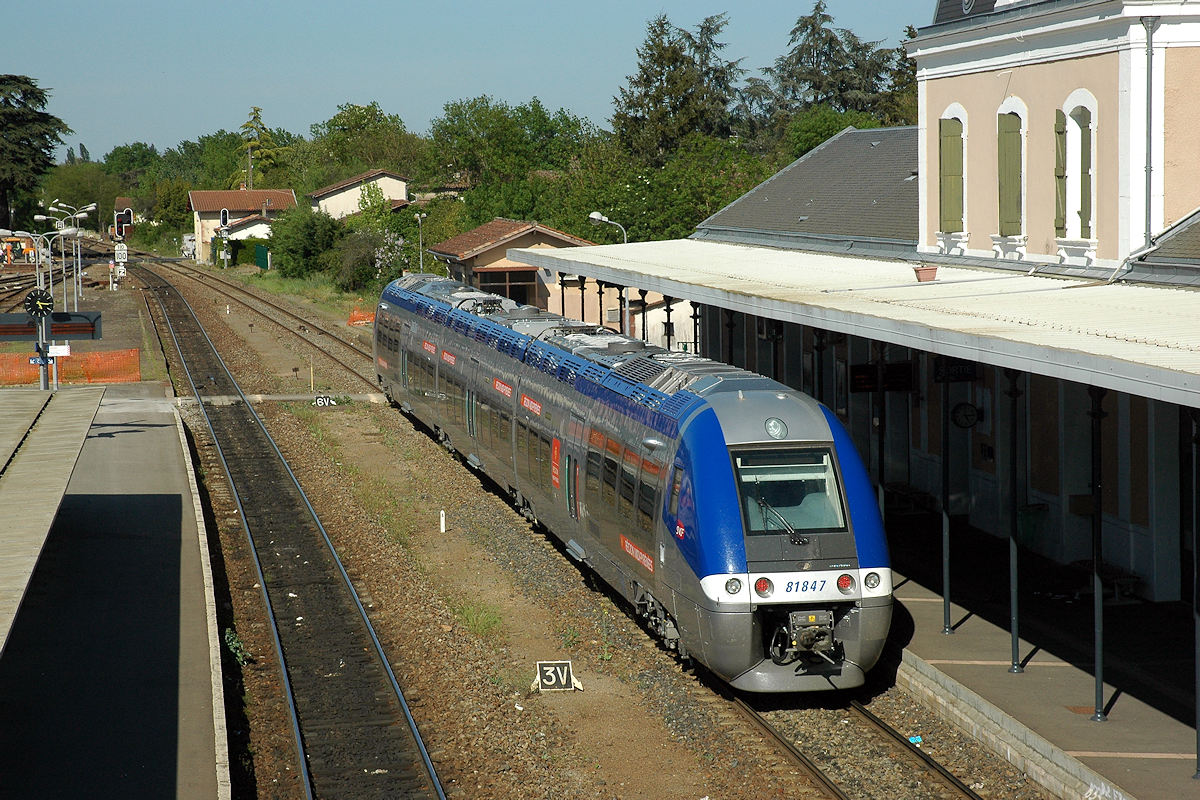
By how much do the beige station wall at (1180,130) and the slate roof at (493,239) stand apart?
2643 cm

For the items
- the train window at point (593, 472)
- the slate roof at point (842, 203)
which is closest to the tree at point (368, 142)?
the slate roof at point (842, 203)

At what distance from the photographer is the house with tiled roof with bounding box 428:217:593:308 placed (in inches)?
1662

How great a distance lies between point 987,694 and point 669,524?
11.1 ft

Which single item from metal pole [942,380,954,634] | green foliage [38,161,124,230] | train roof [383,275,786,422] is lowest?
metal pole [942,380,954,634]

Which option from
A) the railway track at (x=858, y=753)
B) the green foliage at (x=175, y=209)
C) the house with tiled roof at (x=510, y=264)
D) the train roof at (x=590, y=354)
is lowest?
the railway track at (x=858, y=753)

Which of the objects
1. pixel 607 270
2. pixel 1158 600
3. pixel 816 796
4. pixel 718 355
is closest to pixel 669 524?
pixel 816 796

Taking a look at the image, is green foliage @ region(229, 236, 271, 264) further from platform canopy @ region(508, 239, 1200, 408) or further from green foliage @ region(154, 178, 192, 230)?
platform canopy @ region(508, 239, 1200, 408)

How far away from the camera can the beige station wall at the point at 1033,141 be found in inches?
644

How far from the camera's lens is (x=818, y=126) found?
68938 mm

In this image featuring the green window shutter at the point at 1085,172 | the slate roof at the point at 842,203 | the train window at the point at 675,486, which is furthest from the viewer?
the slate roof at the point at 842,203

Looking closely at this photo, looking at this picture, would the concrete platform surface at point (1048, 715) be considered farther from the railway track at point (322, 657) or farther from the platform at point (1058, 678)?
the railway track at point (322, 657)

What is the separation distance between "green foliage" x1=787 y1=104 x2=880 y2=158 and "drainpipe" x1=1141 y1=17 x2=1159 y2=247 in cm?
5140

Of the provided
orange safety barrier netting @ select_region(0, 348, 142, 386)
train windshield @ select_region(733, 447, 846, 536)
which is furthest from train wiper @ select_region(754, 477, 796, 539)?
orange safety barrier netting @ select_region(0, 348, 142, 386)

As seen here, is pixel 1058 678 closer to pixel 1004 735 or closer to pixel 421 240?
pixel 1004 735
